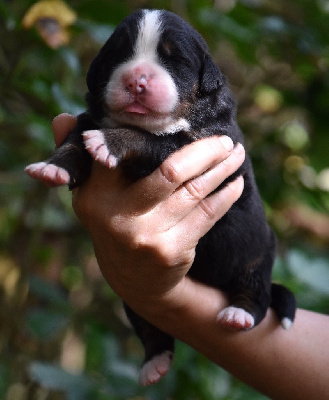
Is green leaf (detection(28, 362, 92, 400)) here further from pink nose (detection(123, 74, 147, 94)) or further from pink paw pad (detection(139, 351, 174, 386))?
pink nose (detection(123, 74, 147, 94))

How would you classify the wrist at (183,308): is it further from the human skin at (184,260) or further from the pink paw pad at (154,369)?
the pink paw pad at (154,369)

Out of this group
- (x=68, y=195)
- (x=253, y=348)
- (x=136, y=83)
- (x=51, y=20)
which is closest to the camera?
(x=136, y=83)

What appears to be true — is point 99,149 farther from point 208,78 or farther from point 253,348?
point 253,348

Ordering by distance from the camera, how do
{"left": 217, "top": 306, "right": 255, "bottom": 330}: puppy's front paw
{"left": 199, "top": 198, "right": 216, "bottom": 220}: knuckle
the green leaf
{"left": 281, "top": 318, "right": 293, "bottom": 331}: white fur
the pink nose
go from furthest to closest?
1. the green leaf
2. {"left": 281, "top": 318, "right": 293, "bottom": 331}: white fur
3. {"left": 217, "top": 306, "right": 255, "bottom": 330}: puppy's front paw
4. {"left": 199, "top": 198, "right": 216, "bottom": 220}: knuckle
5. the pink nose

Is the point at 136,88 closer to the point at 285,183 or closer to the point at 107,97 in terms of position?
the point at 107,97

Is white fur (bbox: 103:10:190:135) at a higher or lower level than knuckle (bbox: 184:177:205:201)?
higher

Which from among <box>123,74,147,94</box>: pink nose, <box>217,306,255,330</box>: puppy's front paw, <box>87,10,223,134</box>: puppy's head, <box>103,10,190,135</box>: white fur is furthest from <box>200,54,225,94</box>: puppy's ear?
<box>217,306,255,330</box>: puppy's front paw

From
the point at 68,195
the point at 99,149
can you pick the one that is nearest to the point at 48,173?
the point at 99,149
